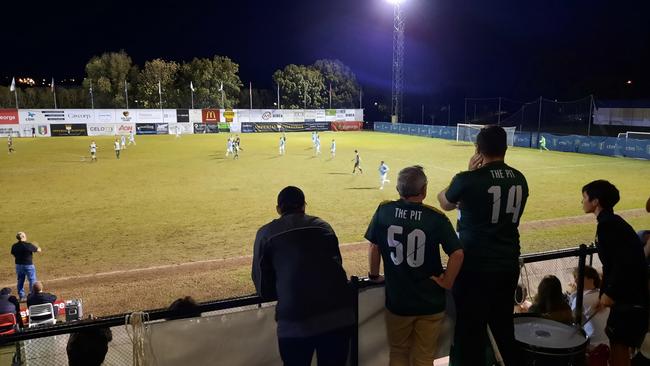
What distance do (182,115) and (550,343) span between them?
2640 inches

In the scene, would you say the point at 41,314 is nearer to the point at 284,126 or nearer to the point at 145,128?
the point at 145,128

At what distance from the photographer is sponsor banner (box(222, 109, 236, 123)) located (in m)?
69.3

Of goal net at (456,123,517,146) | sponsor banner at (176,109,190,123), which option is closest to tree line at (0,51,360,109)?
sponsor banner at (176,109,190,123)

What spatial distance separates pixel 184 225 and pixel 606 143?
3415cm

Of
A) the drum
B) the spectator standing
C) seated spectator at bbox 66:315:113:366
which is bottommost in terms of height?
the spectator standing

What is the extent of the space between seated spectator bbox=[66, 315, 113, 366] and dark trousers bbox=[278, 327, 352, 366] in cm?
117

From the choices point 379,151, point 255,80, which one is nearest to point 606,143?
point 379,151

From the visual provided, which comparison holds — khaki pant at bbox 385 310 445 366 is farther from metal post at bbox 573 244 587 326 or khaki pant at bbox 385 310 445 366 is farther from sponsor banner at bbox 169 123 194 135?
sponsor banner at bbox 169 123 194 135

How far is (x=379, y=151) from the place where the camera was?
140 feet

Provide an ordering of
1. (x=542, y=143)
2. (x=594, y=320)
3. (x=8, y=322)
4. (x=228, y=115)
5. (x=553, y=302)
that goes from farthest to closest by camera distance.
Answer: (x=228, y=115) → (x=542, y=143) → (x=8, y=322) → (x=594, y=320) → (x=553, y=302)

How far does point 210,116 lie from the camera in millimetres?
68688

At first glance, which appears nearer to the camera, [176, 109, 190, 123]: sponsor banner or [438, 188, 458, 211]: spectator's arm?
[438, 188, 458, 211]: spectator's arm

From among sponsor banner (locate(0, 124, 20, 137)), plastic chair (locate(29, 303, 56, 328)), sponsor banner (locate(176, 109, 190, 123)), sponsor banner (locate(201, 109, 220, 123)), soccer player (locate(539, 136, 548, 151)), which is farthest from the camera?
sponsor banner (locate(201, 109, 220, 123))

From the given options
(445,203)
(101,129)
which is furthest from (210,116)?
(445,203)
